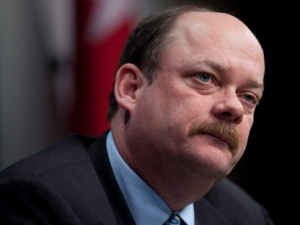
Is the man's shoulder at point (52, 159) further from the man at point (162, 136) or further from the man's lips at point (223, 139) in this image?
the man's lips at point (223, 139)

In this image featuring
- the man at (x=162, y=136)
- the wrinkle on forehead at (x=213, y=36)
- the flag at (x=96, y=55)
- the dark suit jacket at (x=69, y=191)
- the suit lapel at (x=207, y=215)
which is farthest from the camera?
the flag at (x=96, y=55)

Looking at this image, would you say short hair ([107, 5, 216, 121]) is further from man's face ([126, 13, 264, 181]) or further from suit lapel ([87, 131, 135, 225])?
suit lapel ([87, 131, 135, 225])

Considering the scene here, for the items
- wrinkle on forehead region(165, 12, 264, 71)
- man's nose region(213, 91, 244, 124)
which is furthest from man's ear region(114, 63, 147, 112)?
man's nose region(213, 91, 244, 124)

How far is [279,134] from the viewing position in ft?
11.6

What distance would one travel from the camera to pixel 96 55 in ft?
10.5

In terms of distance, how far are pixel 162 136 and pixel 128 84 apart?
0.74ft

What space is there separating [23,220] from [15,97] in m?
1.94

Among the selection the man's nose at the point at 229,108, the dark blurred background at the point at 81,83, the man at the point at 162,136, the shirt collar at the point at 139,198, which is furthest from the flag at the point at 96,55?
the man's nose at the point at 229,108

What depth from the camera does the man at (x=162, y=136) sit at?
4.96ft

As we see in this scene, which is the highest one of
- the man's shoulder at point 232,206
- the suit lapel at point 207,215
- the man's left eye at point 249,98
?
the man's left eye at point 249,98

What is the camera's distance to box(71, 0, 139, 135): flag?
3.21 m

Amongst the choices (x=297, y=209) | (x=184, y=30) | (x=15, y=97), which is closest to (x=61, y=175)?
(x=184, y=30)

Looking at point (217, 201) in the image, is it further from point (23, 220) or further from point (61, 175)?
point (23, 220)

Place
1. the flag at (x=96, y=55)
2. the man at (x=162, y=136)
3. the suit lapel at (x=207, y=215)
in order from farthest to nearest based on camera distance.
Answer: the flag at (x=96, y=55)
the suit lapel at (x=207, y=215)
the man at (x=162, y=136)
